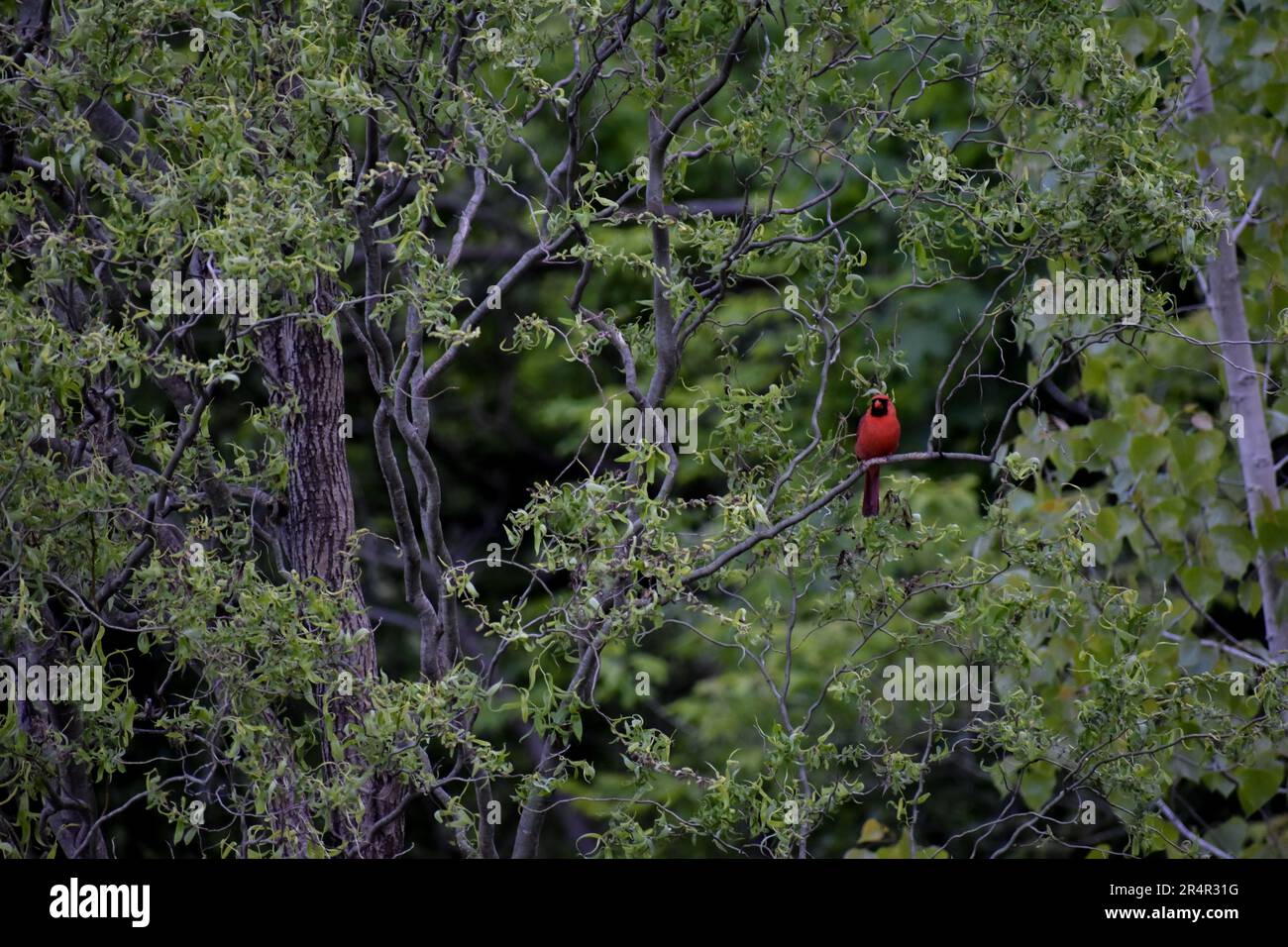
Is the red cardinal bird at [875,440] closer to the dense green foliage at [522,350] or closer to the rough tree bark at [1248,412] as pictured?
the dense green foliage at [522,350]

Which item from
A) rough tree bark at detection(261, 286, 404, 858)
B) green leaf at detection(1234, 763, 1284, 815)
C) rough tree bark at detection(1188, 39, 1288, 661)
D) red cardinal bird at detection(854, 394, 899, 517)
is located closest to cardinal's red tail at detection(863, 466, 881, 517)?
red cardinal bird at detection(854, 394, 899, 517)

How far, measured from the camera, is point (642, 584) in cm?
571

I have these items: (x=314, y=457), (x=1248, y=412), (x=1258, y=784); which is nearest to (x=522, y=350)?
(x=314, y=457)

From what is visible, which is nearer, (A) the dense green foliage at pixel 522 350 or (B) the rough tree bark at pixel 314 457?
(A) the dense green foliage at pixel 522 350

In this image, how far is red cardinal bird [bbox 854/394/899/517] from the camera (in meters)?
7.02

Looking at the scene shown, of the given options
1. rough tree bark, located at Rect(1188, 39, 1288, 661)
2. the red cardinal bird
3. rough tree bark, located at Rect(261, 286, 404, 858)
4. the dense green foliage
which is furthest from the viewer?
rough tree bark, located at Rect(1188, 39, 1288, 661)

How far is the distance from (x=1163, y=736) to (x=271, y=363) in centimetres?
407

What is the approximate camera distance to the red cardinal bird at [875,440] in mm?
7023

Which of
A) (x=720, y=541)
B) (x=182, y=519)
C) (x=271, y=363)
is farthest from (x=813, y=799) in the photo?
(x=182, y=519)

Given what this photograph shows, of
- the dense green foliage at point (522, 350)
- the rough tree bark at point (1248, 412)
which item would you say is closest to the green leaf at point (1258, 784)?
the dense green foliage at point (522, 350)

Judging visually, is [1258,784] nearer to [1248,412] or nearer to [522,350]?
[1248,412]

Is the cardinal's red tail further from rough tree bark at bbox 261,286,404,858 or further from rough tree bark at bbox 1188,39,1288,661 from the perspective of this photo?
rough tree bark at bbox 261,286,404,858

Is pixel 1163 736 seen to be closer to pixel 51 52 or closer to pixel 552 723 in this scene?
pixel 552 723

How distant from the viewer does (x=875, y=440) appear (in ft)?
24.0
